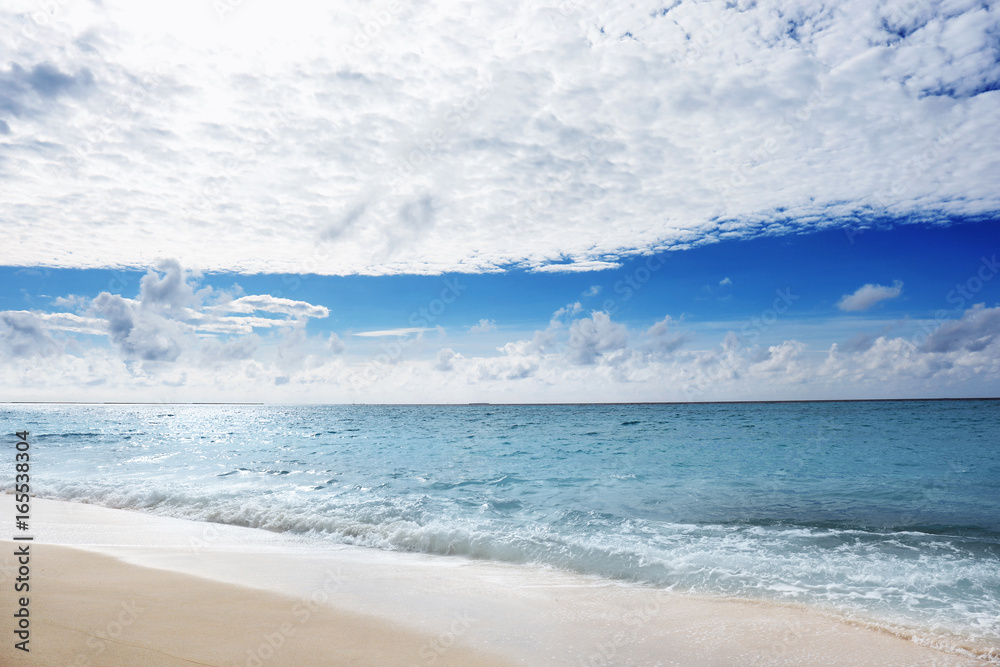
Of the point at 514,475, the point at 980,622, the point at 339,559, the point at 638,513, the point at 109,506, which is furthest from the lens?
the point at 514,475

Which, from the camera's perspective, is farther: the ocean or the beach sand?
the ocean

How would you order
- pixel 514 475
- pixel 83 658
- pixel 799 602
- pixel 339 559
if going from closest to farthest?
pixel 83 658, pixel 799 602, pixel 339 559, pixel 514 475

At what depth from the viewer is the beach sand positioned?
512 cm

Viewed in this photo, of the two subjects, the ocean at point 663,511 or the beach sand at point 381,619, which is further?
the ocean at point 663,511

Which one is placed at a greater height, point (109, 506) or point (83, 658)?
point (83, 658)

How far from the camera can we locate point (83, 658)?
462 cm

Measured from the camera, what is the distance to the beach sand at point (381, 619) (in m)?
5.12

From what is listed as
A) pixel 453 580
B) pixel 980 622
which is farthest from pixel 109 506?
pixel 980 622

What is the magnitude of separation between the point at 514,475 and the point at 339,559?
1139 centimetres

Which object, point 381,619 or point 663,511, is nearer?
point 381,619

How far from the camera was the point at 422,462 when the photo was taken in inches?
968

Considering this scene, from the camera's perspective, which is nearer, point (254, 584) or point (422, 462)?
point (254, 584)

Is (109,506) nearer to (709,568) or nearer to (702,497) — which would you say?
(709,568)

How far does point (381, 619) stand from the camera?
20.1 ft
